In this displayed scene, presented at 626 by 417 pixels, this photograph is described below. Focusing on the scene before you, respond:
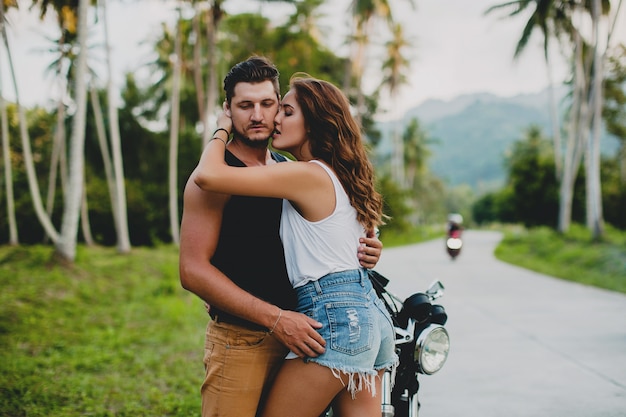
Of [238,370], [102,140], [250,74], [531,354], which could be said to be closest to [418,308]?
[238,370]

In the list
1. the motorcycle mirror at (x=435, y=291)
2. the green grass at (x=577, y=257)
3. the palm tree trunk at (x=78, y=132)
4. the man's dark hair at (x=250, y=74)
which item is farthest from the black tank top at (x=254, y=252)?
the palm tree trunk at (x=78, y=132)

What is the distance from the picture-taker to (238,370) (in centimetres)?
200

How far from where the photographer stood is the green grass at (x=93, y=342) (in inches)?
189

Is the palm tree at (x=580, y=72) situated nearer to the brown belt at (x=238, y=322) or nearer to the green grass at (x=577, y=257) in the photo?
the green grass at (x=577, y=257)

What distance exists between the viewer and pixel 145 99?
115ft

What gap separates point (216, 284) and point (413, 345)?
941mm

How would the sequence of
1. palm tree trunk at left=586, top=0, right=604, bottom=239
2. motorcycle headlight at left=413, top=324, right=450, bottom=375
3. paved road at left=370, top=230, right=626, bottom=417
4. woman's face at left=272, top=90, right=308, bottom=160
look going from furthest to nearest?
palm tree trunk at left=586, top=0, right=604, bottom=239 → paved road at left=370, top=230, right=626, bottom=417 → motorcycle headlight at left=413, top=324, right=450, bottom=375 → woman's face at left=272, top=90, right=308, bottom=160

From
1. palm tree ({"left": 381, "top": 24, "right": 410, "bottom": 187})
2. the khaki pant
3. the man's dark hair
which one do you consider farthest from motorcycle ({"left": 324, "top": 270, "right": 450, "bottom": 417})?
palm tree ({"left": 381, "top": 24, "right": 410, "bottom": 187})

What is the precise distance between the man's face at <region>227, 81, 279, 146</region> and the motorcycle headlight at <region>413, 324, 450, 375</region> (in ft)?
3.43

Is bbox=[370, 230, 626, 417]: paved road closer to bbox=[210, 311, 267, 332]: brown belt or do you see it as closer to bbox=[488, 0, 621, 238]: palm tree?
bbox=[210, 311, 267, 332]: brown belt

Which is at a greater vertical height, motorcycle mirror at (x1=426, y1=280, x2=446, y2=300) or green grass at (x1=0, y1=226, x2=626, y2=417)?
motorcycle mirror at (x1=426, y1=280, x2=446, y2=300)

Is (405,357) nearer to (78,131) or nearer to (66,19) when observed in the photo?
(78,131)

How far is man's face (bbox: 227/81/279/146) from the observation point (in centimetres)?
217

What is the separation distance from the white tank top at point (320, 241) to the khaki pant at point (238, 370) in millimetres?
254
